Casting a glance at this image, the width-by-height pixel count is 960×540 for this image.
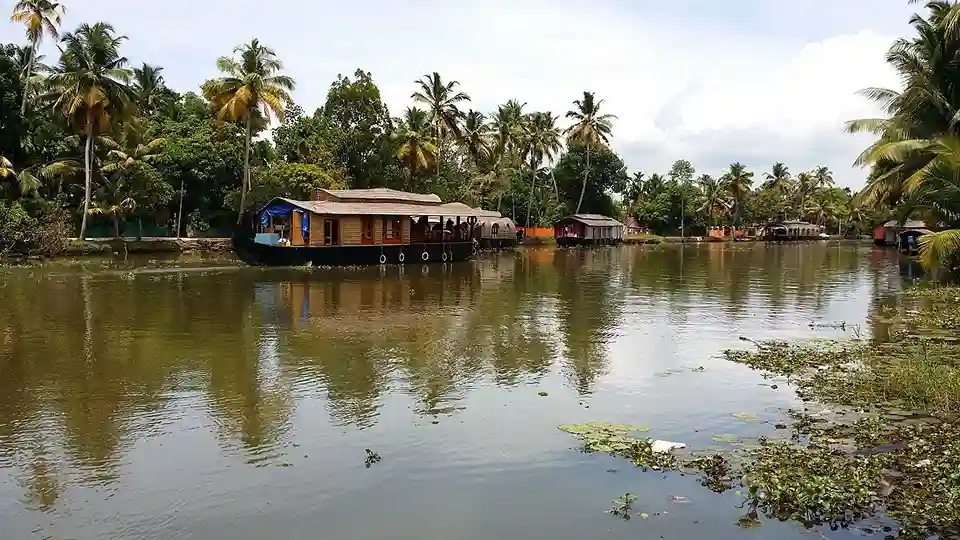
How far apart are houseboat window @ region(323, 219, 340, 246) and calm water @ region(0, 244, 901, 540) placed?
11.1 m

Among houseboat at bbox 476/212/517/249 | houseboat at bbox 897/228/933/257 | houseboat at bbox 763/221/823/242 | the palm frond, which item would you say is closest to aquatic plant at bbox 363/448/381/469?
the palm frond

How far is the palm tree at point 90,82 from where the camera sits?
1288 inches

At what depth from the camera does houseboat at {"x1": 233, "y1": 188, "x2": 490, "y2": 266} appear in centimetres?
2920

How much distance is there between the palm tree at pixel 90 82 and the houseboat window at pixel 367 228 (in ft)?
43.0

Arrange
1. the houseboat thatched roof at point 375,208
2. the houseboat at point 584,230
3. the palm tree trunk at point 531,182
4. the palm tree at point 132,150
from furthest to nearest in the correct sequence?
the palm tree trunk at point 531,182 < the houseboat at point 584,230 < the palm tree at point 132,150 < the houseboat thatched roof at point 375,208

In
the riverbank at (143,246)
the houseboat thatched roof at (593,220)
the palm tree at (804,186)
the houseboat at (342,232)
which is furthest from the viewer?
the palm tree at (804,186)

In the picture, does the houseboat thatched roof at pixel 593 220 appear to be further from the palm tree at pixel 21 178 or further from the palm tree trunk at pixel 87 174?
the palm tree at pixel 21 178

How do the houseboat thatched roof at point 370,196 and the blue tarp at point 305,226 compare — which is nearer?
the blue tarp at point 305,226

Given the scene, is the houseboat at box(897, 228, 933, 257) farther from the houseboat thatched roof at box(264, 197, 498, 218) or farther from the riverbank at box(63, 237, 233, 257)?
the riverbank at box(63, 237, 233, 257)

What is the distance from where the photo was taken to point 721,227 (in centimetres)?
8138

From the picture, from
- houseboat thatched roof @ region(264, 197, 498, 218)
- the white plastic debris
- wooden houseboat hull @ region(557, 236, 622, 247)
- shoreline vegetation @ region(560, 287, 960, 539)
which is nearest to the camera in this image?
shoreline vegetation @ region(560, 287, 960, 539)

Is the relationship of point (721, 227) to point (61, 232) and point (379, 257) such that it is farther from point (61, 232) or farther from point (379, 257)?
point (61, 232)

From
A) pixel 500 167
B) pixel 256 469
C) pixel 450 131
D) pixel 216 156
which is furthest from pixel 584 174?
pixel 256 469

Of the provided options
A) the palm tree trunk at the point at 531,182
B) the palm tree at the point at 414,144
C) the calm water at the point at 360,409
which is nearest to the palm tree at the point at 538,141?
the palm tree trunk at the point at 531,182
